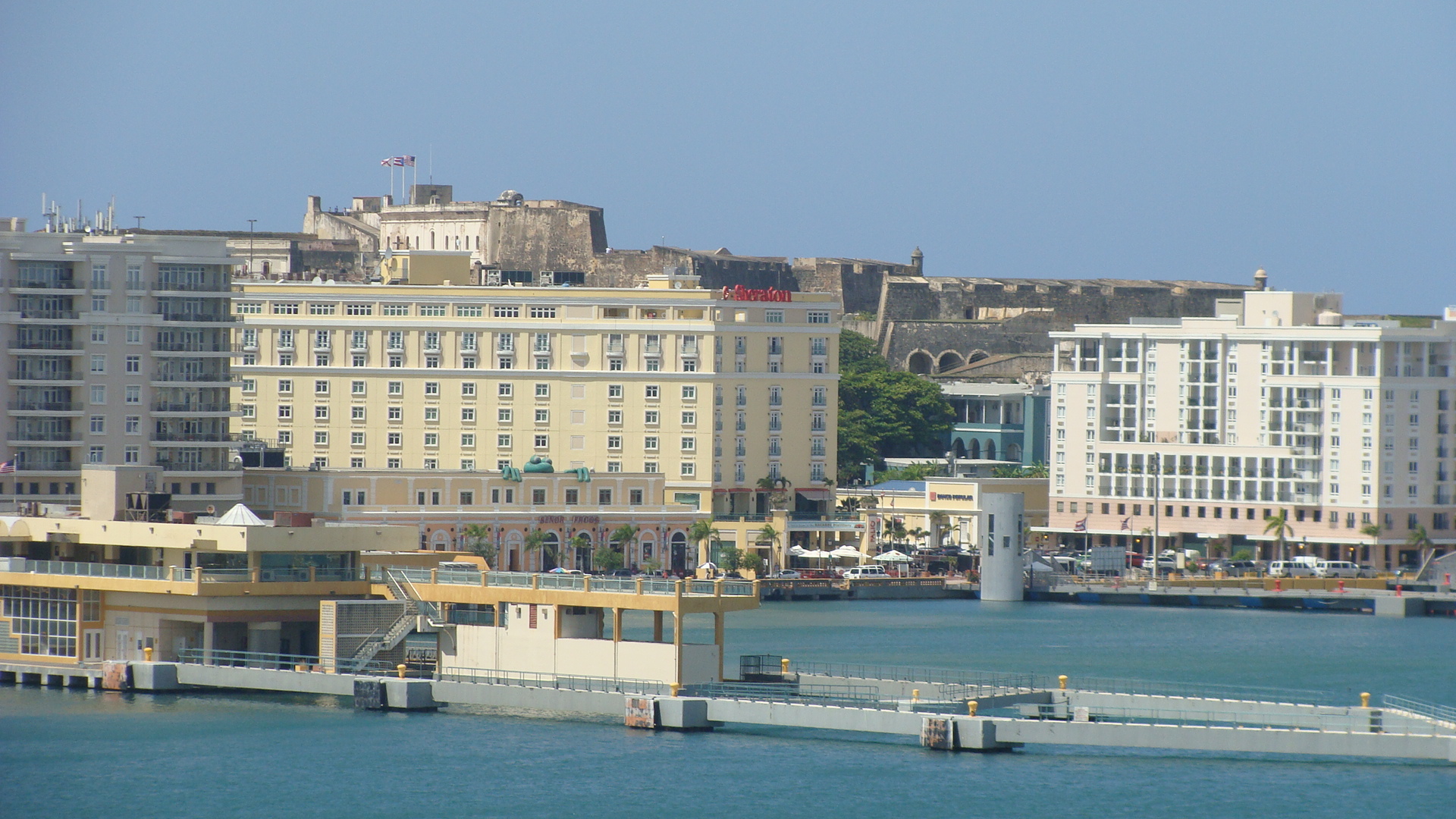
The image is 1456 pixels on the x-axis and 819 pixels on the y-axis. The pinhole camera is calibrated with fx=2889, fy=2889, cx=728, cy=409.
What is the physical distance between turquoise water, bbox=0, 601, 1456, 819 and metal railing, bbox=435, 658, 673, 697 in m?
0.82

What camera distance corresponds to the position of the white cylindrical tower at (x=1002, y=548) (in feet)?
339

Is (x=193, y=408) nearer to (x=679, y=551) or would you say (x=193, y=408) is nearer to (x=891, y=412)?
(x=679, y=551)

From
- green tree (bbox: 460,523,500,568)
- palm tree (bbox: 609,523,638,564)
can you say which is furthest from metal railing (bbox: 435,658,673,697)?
palm tree (bbox: 609,523,638,564)

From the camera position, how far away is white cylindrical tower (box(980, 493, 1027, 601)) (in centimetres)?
10331

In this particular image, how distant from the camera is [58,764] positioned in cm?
5497

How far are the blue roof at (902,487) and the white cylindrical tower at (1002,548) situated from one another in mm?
13454

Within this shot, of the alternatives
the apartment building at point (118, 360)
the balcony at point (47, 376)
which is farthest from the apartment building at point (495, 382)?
the balcony at point (47, 376)

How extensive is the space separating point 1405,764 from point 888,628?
33.1 meters

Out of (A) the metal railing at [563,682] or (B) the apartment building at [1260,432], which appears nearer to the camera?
(A) the metal railing at [563,682]

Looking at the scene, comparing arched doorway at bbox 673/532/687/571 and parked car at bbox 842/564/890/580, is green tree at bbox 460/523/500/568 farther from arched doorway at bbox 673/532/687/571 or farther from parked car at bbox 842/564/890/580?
parked car at bbox 842/564/890/580

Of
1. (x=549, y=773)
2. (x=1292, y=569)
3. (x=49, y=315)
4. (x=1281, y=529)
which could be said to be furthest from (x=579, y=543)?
(x=549, y=773)

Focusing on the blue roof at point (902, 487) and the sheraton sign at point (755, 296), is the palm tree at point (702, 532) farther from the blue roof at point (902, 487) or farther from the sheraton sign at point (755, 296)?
the blue roof at point (902, 487)

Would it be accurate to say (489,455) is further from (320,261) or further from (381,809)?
(381,809)

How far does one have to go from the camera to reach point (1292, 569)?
109 m
